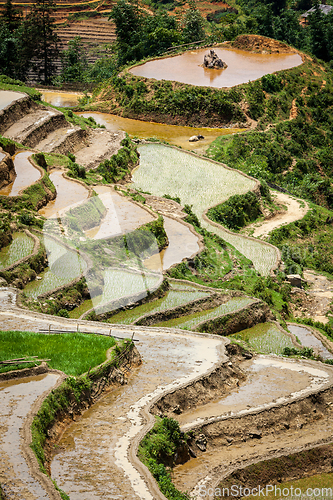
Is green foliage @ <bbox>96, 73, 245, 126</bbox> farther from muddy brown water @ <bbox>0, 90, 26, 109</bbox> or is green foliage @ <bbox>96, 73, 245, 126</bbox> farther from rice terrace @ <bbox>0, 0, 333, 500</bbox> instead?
muddy brown water @ <bbox>0, 90, 26, 109</bbox>

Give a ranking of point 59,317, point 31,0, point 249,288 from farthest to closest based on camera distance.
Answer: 1. point 31,0
2. point 249,288
3. point 59,317

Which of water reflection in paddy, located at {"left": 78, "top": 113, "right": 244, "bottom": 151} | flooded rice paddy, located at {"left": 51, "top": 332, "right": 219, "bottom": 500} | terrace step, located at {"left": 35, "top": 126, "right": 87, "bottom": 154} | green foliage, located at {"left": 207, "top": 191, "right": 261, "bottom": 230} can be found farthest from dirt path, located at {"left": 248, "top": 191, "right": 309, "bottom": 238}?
flooded rice paddy, located at {"left": 51, "top": 332, "right": 219, "bottom": 500}

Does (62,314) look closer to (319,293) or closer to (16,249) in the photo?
(16,249)

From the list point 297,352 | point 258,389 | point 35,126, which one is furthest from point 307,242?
point 258,389

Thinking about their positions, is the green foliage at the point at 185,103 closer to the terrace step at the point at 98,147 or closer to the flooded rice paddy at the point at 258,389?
the terrace step at the point at 98,147

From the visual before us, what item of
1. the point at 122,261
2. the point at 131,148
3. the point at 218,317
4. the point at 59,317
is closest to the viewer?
the point at 59,317

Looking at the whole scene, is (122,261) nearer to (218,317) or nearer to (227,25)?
(218,317)

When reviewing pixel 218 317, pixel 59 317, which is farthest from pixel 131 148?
pixel 59 317
